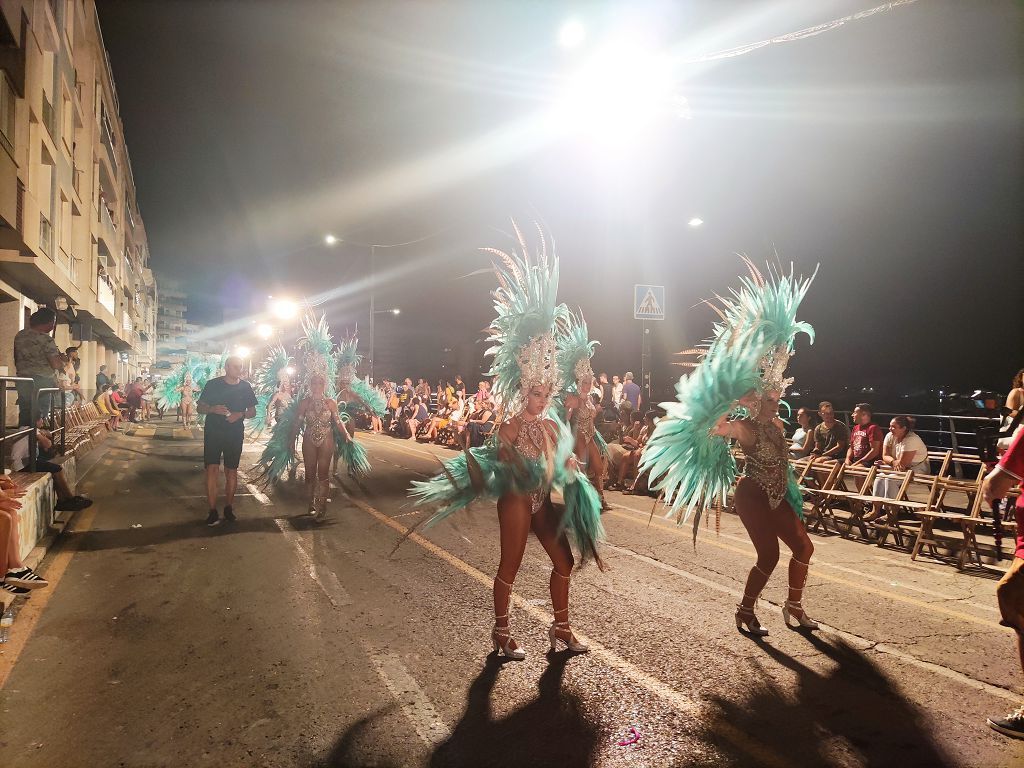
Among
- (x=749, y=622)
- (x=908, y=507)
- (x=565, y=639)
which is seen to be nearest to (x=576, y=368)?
(x=749, y=622)

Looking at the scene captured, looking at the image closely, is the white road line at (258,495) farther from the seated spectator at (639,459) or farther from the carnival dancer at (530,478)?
the seated spectator at (639,459)

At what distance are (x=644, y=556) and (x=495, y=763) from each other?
4.35m

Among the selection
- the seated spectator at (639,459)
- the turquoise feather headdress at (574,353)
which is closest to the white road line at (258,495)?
the turquoise feather headdress at (574,353)

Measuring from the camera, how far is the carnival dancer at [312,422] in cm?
894

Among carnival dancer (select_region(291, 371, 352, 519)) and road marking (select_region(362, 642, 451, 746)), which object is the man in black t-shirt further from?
road marking (select_region(362, 642, 451, 746))

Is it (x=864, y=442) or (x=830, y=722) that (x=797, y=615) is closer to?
(x=830, y=722)

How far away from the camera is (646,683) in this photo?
4.06 metres

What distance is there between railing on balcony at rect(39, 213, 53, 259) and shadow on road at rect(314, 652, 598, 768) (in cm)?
1990

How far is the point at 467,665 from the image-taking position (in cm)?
432

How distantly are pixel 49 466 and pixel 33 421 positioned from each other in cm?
100

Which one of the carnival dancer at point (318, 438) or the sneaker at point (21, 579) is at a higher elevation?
the carnival dancer at point (318, 438)

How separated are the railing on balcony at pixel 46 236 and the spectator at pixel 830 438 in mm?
20106

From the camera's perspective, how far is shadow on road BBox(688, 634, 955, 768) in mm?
3316

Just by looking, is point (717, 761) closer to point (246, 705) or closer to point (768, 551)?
point (768, 551)
